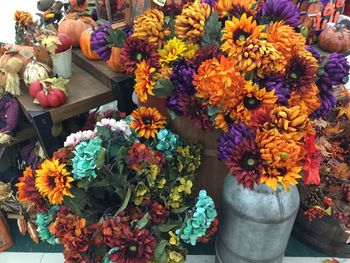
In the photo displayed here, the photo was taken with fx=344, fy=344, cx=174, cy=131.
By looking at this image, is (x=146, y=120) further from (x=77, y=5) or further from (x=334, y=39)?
(x=334, y=39)

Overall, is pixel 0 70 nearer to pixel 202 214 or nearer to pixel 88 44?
pixel 88 44

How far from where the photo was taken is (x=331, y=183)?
57.2 inches

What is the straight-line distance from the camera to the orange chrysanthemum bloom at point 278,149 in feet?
2.44

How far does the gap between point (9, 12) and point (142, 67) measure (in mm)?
4014

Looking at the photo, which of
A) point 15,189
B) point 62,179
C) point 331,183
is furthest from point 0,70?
point 331,183

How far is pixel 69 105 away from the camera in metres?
1.36

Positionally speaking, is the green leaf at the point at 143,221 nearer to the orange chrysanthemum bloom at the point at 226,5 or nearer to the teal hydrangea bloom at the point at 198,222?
the teal hydrangea bloom at the point at 198,222

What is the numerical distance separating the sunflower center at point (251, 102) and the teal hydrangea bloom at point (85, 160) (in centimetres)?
48

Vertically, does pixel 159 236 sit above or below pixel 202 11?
below

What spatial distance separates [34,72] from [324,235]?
4.57 ft

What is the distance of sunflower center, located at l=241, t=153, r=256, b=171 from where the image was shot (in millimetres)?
780

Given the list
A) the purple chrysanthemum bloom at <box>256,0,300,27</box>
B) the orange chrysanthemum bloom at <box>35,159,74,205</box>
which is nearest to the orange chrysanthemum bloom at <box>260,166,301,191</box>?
the purple chrysanthemum bloom at <box>256,0,300,27</box>

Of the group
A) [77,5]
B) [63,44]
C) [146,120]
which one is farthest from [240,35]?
[77,5]

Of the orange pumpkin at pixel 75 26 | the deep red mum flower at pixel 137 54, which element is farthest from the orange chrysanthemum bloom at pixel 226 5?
the orange pumpkin at pixel 75 26
